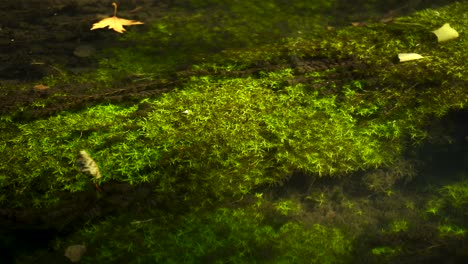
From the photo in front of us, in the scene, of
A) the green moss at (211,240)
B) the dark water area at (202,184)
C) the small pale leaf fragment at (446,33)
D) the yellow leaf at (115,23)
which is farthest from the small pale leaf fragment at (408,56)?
the yellow leaf at (115,23)

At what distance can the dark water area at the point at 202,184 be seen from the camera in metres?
1.71

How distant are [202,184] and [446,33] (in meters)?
2.21

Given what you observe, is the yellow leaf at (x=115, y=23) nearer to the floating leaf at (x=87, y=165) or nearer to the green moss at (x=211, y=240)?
the floating leaf at (x=87, y=165)

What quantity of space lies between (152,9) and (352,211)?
8.53 ft

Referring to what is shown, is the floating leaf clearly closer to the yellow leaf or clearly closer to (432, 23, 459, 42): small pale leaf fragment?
the yellow leaf

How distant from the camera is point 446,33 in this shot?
2955 mm

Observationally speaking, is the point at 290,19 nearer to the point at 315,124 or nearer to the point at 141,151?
the point at 315,124

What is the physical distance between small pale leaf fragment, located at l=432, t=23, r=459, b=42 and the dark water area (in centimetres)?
53

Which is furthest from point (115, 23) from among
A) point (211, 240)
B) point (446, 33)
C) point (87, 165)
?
point (446, 33)

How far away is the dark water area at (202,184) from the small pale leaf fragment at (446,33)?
0.53m

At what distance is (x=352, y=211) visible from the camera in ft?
6.15

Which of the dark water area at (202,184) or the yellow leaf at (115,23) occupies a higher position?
the yellow leaf at (115,23)

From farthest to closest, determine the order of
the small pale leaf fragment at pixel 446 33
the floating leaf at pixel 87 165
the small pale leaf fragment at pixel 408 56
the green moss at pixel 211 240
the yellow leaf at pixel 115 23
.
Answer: the yellow leaf at pixel 115 23, the small pale leaf fragment at pixel 446 33, the small pale leaf fragment at pixel 408 56, the floating leaf at pixel 87 165, the green moss at pixel 211 240

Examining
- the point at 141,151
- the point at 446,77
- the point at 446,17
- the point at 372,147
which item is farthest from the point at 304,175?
the point at 446,17
